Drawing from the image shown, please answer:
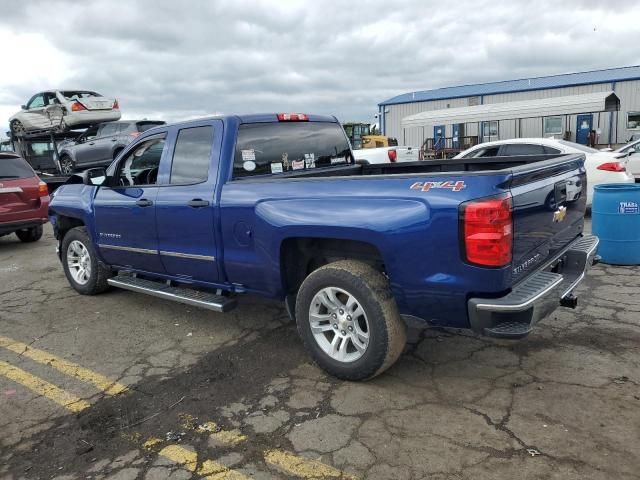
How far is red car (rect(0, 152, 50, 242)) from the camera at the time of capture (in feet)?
28.8

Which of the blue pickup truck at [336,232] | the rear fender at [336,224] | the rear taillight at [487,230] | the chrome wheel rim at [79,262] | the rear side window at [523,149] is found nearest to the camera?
the rear taillight at [487,230]

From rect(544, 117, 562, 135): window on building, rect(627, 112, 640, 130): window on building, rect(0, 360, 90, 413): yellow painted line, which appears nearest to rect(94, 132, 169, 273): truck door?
rect(0, 360, 90, 413): yellow painted line

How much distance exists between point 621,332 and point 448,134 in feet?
96.7

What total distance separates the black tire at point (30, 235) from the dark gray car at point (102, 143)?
391 centimetres

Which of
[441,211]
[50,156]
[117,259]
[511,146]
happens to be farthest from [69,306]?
[50,156]

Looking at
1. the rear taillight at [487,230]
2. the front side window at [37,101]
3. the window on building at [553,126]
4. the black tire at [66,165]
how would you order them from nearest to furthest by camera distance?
the rear taillight at [487,230] < the black tire at [66,165] < the front side window at [37,101] < the window on building at [553,126]

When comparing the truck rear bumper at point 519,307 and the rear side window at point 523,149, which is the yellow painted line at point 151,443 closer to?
the truck rear bumper at point 519,307

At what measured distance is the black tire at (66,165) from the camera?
1503 cm

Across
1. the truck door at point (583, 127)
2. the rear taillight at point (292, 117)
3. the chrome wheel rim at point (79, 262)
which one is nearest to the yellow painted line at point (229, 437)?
the rear taillight at point (292, 117)

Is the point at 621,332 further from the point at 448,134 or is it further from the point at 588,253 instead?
the point at 448,134

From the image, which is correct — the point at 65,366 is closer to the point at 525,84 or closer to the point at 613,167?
the point at 613,167

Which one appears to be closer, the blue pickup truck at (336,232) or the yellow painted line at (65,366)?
the blue pickup truck at (336,232)

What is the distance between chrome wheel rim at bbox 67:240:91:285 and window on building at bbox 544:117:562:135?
29.0m

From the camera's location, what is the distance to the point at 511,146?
9.27m
